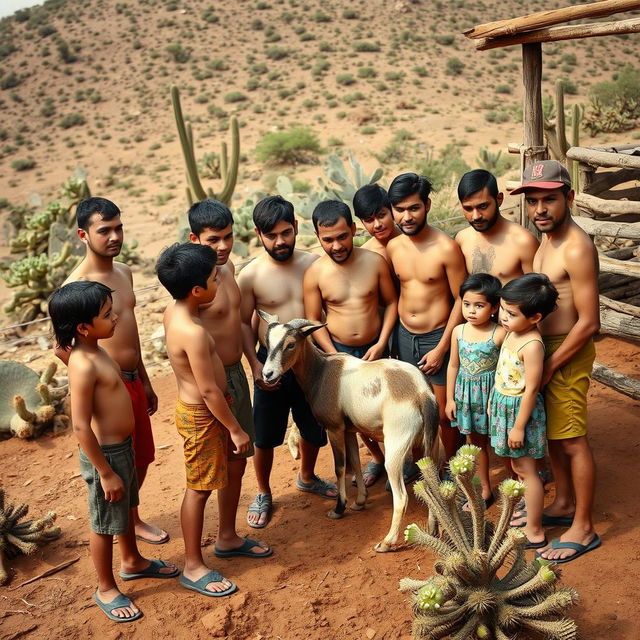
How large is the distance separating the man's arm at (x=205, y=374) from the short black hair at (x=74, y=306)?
48 cm

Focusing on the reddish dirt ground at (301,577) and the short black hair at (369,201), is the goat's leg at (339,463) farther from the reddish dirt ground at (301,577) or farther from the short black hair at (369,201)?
the short black hair at (369,201)

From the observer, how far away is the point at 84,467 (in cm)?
353

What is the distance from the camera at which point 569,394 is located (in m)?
3.71

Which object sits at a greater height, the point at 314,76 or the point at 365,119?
the point at 314,76

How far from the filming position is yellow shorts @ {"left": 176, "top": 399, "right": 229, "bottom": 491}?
12.0 feet

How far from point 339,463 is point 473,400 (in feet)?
3.09

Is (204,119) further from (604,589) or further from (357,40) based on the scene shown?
(604,589)

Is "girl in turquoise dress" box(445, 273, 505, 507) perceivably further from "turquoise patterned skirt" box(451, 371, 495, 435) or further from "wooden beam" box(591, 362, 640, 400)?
"wooden beam" box(591, 362, 640, 400)

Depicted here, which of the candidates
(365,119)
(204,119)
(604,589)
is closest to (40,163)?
(204,119)

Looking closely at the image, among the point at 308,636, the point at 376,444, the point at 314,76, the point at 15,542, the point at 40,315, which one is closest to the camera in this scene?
the point at 308,636

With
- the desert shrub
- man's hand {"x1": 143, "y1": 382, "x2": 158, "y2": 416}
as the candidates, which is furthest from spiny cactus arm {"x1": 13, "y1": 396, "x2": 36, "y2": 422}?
the desert shrub

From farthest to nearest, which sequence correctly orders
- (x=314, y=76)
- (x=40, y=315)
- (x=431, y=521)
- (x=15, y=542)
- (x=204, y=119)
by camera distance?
(x=314, y=76)
(x=204, y=119)
(x=40, y=315)
(x=15, y=542)
(x=431, y=521)

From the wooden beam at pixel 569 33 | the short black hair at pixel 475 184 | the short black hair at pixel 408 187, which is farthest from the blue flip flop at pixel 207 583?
the wooden beam at pixel 569 33

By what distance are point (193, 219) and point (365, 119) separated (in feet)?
76.5
